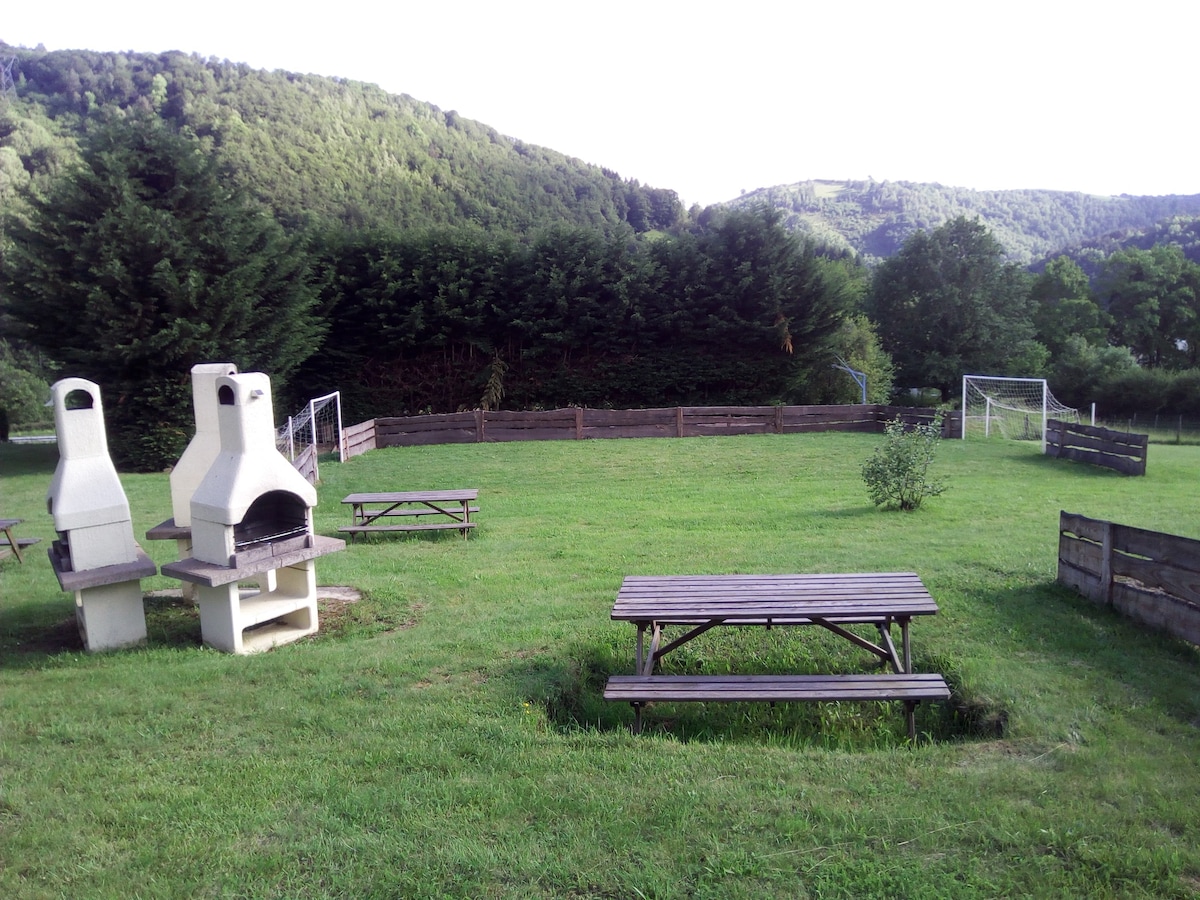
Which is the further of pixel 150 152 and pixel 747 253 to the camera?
pixel 747 253

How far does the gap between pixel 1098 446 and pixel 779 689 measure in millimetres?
14828

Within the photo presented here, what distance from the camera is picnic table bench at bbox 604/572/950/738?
451 centimetres

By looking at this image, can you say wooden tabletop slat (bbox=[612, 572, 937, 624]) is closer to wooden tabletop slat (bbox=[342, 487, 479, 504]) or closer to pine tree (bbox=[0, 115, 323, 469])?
wooden tabletop slat (bbox=[342, 487, 479, 504])

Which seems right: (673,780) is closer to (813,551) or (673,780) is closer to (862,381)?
(813,551)

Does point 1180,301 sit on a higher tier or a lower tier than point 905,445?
higher

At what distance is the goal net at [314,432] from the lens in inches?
636

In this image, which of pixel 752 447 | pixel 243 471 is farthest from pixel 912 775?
pixel 752 447

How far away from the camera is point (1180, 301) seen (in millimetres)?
48062

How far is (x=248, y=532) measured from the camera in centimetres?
626

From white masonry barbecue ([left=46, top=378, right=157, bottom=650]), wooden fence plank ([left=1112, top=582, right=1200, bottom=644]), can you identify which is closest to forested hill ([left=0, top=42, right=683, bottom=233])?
white masonry barbecue ([left=46, top=378, right=157, bottom=650])

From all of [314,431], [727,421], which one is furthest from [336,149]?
[314,431]

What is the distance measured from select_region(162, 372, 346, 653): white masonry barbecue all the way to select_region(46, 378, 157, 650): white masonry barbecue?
0.54m

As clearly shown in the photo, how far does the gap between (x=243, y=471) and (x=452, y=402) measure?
20.9 meters

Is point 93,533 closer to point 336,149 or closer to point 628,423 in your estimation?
point 628,423
